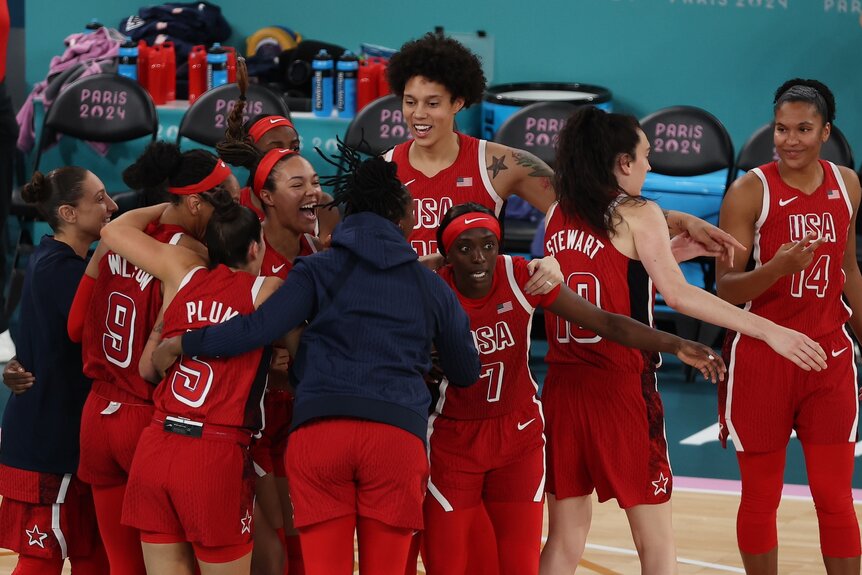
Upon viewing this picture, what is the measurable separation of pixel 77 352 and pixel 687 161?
5.17m

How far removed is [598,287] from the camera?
159 inches

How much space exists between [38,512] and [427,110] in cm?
177

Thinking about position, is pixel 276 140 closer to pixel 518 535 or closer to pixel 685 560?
pixel 518 535

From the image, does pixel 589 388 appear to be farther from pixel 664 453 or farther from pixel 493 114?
pixel 493 114

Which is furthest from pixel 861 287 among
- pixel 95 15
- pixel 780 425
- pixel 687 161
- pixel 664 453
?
pixel 95 15

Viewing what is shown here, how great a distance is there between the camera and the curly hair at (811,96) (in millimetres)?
4523

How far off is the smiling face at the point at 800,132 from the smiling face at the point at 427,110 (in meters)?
1.11

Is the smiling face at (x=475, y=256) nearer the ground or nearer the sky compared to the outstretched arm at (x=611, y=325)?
nearer the sky

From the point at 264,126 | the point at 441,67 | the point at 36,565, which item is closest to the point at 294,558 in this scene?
the point at 36,565

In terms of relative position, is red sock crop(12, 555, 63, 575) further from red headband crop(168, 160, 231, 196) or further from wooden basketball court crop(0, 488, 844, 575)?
red headband crop(168, 160, 231, 196)

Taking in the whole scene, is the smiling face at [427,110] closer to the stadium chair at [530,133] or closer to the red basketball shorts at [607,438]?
the red basketball shorts at [607,438]

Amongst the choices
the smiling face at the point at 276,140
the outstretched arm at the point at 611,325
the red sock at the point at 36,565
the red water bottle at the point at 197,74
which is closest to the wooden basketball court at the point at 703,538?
the red sock at the point at 36,565

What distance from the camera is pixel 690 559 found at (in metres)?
5.37

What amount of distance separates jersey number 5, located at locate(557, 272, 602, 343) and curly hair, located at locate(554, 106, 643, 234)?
16 cm
